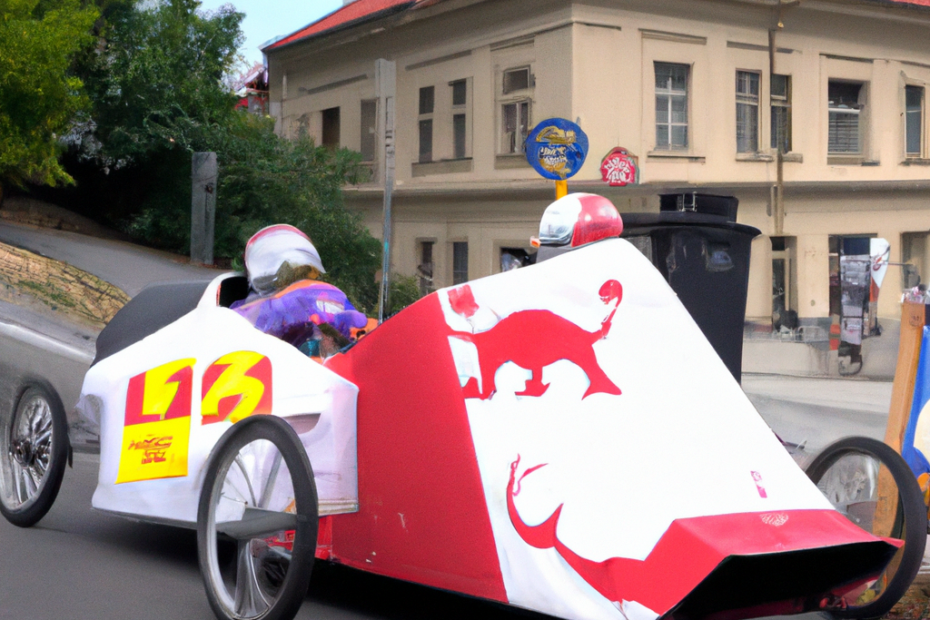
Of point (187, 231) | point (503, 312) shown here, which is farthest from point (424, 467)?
point (187, 231)

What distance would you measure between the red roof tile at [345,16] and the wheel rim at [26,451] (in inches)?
680

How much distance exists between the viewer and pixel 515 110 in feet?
64.2

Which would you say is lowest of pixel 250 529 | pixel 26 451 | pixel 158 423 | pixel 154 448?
pixel 250 529

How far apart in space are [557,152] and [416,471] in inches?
226

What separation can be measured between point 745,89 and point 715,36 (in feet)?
4.16

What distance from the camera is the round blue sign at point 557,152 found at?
917 cm

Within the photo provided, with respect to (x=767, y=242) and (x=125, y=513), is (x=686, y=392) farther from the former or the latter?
(x=767, y=242)

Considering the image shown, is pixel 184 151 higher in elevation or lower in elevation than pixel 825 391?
higher

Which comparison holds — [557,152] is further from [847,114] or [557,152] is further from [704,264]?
[847,114]

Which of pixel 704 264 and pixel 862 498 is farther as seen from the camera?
pixel 704 264

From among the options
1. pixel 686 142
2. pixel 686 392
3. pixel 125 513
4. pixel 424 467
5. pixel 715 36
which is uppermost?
pixel 715 36

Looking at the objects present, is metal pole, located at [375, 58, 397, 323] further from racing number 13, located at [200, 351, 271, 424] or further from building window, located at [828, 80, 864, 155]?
building window, located at [828, 80, 864, 155]

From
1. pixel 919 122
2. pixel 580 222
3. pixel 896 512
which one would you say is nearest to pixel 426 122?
pixel 919 122

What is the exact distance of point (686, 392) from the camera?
143 inches
